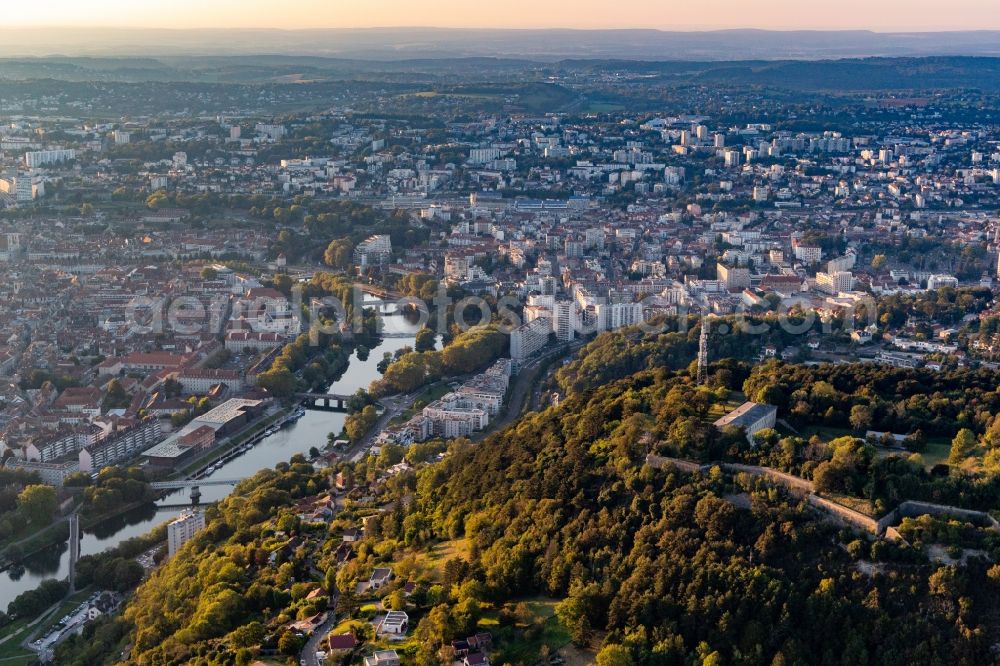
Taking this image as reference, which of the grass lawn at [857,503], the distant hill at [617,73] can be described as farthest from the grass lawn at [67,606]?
the distant hill at [617,73]

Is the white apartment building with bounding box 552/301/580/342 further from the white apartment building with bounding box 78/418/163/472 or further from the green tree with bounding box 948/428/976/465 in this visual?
the green tree with bounding box 948/428/976/465

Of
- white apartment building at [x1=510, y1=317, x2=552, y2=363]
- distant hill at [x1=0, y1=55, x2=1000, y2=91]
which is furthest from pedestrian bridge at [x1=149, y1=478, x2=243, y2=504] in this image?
distant hill at [x1=0, y1=55, x2=1000, y2=91]

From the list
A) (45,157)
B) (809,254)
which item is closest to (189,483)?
(809,254)

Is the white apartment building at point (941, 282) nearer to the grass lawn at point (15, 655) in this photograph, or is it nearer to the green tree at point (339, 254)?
the green tree at point (339, 254)

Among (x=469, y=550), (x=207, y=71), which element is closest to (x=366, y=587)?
(x=469, y=550)

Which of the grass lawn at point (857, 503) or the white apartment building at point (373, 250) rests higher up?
the grass lawn at point (857, 503)

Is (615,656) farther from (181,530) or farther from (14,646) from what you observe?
(181,530)
